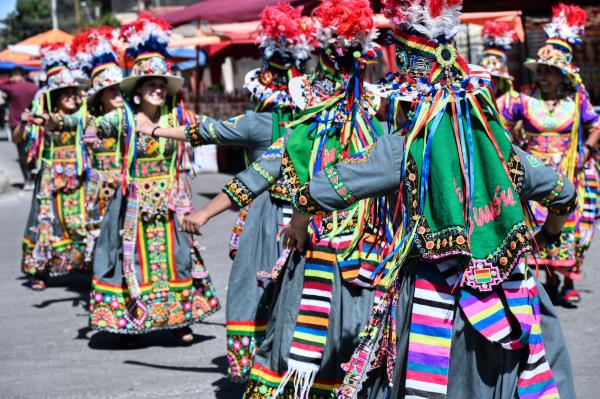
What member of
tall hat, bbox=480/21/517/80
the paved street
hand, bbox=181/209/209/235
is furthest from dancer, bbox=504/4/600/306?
hand, bbox=181/209/209/235

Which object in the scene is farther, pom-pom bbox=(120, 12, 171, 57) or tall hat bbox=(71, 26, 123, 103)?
tall hat bbox=(71, 26, 123, 103)

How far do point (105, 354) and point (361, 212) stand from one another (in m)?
3.22

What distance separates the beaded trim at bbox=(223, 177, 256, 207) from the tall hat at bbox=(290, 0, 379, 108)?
0.52 metres

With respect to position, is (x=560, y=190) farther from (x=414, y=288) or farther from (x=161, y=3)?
(x=161, y=3)

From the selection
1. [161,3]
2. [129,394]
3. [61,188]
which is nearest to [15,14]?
[161,3]

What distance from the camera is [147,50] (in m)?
7.27

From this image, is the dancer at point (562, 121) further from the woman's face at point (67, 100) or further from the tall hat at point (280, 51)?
the woman's face at point (67, 100)

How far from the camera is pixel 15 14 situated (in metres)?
66.5

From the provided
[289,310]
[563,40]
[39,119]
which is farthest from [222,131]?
[563,40]

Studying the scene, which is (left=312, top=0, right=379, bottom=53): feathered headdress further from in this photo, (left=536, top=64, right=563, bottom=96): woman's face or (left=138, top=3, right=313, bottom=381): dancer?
(left=536, top=64, right=563, bottom=96): woman's face

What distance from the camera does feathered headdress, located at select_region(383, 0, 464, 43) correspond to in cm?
360

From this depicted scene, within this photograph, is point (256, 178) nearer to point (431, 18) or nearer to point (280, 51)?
point (280, 51)

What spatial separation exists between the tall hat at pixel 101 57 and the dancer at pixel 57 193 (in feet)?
2.77

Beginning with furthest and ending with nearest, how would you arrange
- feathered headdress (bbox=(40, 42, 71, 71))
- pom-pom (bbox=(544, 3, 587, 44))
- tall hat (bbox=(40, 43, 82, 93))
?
feathered headdress (bbox=(40, 42, 71, 71)) → tall hat (bbox=(40, 43, 82, 93)) → pom-pom (bbox=(544, 3, 587, 44))
